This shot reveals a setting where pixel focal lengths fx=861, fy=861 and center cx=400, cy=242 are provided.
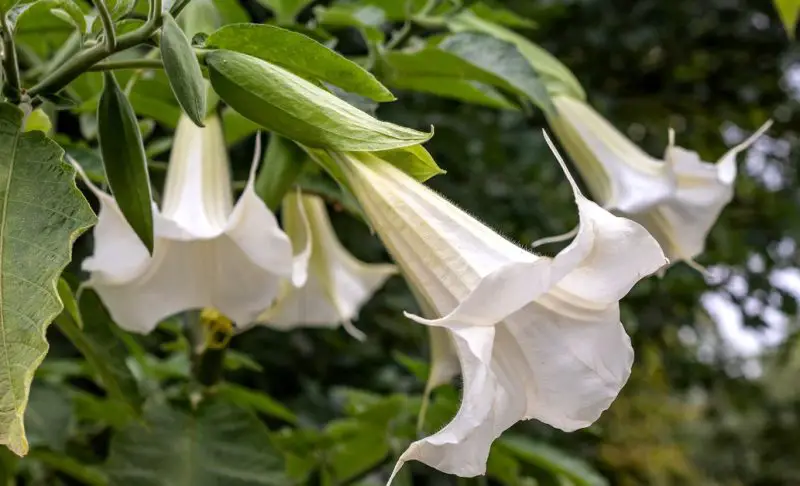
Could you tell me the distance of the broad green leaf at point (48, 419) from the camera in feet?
2.25

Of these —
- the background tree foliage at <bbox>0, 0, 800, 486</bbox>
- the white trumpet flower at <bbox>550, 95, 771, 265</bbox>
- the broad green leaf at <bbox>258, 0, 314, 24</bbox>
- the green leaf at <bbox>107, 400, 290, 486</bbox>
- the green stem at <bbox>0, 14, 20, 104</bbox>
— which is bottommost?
the background tree foliage at <bbox>0, 0, 800, 486</bbox>

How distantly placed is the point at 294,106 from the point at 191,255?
18 centimetres

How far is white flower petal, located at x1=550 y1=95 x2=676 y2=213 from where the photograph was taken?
0.68 meters

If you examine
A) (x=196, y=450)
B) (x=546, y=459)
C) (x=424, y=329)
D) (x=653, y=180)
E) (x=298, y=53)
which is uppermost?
(x=298, y=53)

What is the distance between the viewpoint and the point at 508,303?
363mm

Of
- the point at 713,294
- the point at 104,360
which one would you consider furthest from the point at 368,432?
the point at 713,294

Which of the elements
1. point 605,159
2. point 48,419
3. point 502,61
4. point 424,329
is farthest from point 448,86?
point 424,329

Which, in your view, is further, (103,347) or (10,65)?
(103,347)

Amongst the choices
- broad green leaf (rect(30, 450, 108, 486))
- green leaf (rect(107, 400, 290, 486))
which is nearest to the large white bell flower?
green leaf (rect(107, 400, 290, 486))

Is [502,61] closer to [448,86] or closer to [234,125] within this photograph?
[448,86]

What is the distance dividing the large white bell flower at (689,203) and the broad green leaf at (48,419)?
19.3 inches

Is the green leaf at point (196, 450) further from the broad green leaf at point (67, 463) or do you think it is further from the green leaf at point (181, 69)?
the green leaf at point (181, 69)

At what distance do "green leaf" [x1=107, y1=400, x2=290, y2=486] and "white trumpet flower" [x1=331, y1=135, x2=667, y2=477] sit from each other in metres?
0.26

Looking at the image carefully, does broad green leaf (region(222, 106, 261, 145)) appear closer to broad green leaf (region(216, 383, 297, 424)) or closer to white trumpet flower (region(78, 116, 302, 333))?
white trumpet flower (region(78, 116, 302, 333))
